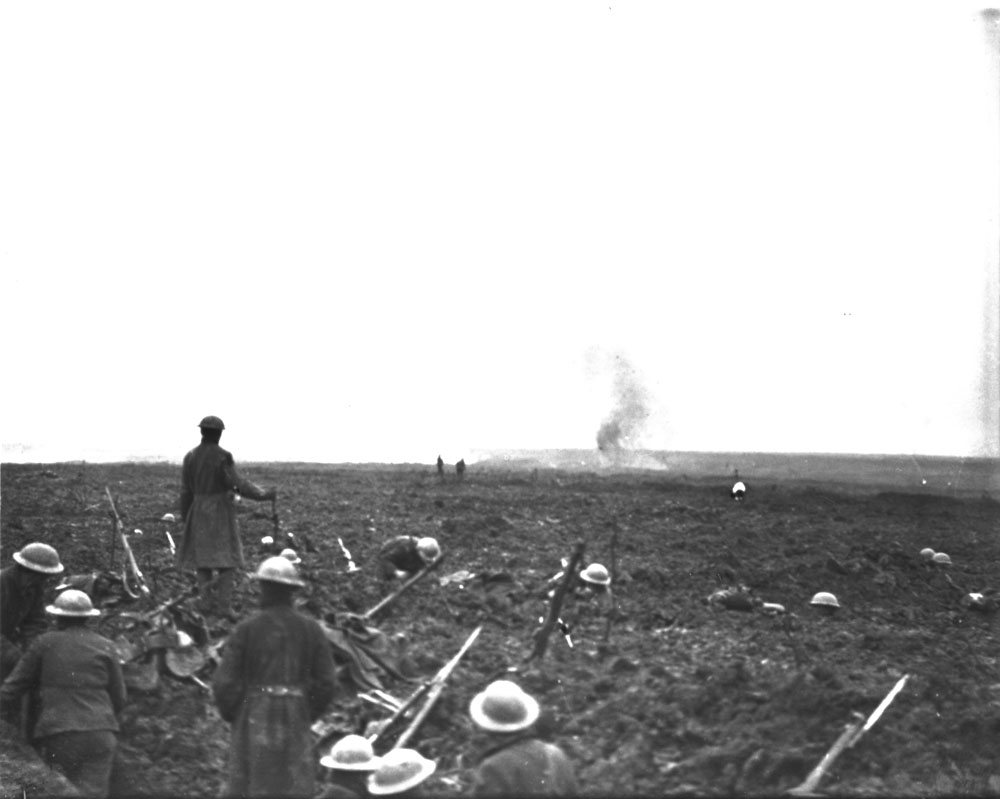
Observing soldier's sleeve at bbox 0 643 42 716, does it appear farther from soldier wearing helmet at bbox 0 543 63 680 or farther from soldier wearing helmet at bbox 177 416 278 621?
soldier wearing helmet at bbox 177 416 278 621

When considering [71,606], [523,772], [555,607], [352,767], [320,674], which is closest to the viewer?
[523,772]

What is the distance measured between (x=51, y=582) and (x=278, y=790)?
23.9 feet

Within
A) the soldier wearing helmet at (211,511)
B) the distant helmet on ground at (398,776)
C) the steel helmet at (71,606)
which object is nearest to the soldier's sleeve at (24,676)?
the steel helmet at (71,606)

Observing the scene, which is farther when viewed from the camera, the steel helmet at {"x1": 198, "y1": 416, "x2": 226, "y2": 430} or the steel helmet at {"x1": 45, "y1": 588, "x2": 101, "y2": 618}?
the steel helmet at {"x1": 198, "y1": 416, "x2": 226, "y2": 430}

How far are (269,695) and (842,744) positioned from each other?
13.4 feet

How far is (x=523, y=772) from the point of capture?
4.69 meters

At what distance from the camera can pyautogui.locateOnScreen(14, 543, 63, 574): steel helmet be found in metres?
7.56

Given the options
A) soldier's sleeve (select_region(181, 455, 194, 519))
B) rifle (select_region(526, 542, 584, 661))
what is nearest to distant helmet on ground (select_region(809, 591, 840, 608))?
rifle (select_region(526, 542, 584, 661))

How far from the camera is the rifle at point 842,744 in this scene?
7156 mm

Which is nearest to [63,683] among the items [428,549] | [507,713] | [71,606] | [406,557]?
[71,606]

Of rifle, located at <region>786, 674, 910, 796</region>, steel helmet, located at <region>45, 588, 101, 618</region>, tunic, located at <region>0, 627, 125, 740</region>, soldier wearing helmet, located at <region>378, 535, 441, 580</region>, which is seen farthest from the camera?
soldier wearing helmet, located at <region>378, 535, 441, 580</region>

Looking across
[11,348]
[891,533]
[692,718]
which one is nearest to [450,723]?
[692,718]

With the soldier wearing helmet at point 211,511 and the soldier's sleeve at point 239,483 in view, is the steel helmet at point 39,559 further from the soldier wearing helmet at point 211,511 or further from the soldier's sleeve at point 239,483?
the soldier wearing helmet at point 211,511

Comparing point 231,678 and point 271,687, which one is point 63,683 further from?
point 271,687
